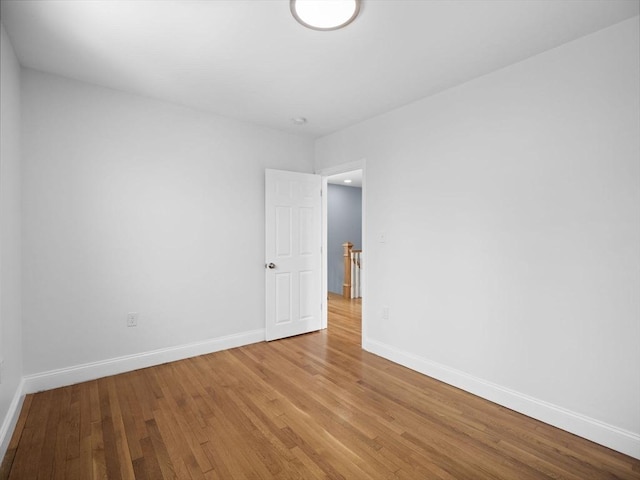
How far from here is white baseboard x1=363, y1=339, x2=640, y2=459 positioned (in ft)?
6.36

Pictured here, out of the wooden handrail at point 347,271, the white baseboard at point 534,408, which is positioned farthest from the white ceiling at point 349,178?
the white baseboard at point 534,408

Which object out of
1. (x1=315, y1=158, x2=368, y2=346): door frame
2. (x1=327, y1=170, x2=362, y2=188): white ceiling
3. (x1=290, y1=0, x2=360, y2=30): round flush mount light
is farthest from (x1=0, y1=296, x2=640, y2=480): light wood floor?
(x1=327, y1=170, x2=362, y2=188): white ceiling

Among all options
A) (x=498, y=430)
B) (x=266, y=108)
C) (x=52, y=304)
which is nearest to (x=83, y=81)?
(x=266, y=108)

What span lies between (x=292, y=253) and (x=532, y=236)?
8.57ft

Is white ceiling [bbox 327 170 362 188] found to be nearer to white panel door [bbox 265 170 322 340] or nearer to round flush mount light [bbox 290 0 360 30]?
white panel door [bbox 265 170 322 340]

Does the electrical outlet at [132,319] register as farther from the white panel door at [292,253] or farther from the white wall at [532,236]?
the white wall at [532,236]

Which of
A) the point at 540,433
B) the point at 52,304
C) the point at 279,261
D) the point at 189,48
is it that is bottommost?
the point at 540,433

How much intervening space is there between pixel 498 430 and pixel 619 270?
1290 millimetres

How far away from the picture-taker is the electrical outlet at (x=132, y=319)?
2999 mm

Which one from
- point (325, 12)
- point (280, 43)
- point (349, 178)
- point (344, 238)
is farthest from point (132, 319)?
point (344, 238)

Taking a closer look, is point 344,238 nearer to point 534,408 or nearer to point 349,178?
point 349,178

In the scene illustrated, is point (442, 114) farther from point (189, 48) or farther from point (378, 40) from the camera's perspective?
point (189, 48)

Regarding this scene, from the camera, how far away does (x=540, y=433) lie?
2.11m

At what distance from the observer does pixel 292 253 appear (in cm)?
408
